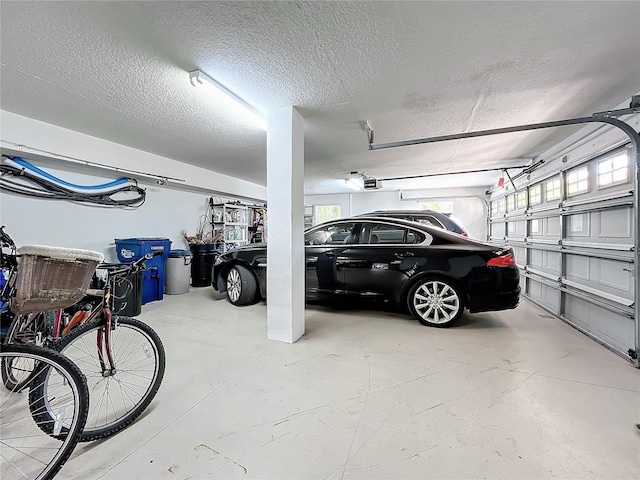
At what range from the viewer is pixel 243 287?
411 centimetres

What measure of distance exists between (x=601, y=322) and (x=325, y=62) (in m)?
3.77

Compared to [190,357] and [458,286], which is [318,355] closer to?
[190,357]

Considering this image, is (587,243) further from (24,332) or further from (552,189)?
(24,332)

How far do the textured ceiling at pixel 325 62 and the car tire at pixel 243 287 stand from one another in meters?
1.95

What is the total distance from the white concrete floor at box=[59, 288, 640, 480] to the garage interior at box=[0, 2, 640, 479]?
0.05ft

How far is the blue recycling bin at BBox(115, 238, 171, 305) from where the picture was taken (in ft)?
14.2

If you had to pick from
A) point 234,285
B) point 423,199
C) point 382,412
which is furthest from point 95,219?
point 423,199

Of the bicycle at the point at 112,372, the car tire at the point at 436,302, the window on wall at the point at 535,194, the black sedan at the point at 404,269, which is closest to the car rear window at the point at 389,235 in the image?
the black sedan at the point at 404,269

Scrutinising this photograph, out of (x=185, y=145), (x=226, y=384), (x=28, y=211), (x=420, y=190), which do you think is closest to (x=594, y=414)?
(x=226, y=384)

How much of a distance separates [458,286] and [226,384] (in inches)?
104

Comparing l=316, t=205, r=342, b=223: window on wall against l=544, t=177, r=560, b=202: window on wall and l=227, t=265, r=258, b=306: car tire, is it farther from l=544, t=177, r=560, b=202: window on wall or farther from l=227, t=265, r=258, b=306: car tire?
l=544, t=177, r=560, b=202: window on wall

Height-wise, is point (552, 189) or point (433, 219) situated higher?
point (552, 189)

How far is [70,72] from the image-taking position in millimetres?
2303

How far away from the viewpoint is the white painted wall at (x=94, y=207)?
342cm
